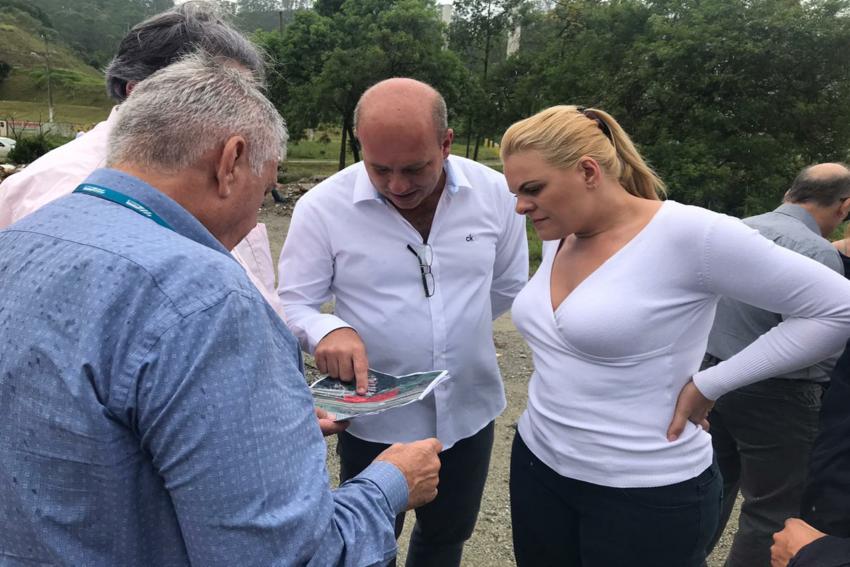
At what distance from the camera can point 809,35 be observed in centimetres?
1120

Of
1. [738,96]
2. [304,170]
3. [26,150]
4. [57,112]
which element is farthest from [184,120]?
[57,112]

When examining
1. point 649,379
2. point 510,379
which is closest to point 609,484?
point 649,379

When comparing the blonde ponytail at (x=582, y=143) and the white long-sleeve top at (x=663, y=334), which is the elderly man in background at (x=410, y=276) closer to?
the blonde ponytail at (x=582, y=143)

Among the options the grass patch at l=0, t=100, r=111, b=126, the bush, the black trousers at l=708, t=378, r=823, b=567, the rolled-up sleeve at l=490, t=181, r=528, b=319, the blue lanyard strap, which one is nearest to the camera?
the blue lanyard strap

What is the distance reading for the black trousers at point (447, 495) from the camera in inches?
95.3

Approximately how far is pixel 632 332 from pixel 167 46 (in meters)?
1.55

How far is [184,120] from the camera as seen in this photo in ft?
3.43

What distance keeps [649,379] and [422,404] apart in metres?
0.88

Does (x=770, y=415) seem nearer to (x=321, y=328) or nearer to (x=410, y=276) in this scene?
(x=410, y=276)

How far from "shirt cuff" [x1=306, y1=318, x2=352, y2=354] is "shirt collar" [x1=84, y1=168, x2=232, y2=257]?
110 centimetres

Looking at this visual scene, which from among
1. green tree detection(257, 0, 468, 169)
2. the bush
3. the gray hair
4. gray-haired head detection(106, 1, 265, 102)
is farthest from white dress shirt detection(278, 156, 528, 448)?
the bush

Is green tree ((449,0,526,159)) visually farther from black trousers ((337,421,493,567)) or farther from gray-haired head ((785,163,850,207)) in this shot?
black trousers ((337,421,493,567))

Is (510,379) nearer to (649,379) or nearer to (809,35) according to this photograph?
(649,379)

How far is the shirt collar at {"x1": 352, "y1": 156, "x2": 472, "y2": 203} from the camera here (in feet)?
7.46
